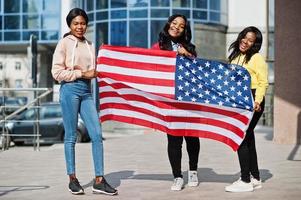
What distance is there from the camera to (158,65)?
6.77m

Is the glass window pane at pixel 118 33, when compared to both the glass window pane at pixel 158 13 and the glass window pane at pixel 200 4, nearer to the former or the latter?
the glass window pane at pixel 158 13

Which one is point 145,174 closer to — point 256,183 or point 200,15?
point 256,183

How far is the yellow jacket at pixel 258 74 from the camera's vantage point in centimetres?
634

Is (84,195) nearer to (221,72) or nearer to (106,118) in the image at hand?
(106,118)

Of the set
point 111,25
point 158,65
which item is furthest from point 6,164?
point 111,25

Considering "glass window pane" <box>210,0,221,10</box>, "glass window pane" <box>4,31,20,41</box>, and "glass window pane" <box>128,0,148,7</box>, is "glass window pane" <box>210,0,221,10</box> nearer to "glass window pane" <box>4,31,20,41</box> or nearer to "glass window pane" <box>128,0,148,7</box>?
"glass window pane" <box>128,0,148,7</box>

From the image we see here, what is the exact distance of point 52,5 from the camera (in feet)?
132

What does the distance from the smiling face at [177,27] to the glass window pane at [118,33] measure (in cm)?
2092

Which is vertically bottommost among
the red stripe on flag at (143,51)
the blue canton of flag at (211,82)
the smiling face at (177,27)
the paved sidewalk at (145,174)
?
Answer: the paved sidewalk at (145,174)

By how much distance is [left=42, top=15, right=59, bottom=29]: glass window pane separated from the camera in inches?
1578

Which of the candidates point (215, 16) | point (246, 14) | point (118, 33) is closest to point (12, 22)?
point (118, 33)

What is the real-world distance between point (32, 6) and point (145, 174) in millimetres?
34913

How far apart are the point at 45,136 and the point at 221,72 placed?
1315cm

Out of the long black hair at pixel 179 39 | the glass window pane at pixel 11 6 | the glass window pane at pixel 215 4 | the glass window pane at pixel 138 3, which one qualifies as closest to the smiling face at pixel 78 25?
the long black hair at pixel 179 39
